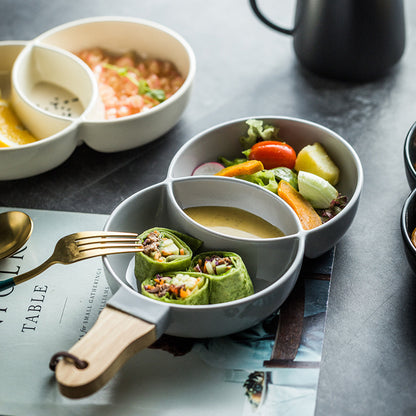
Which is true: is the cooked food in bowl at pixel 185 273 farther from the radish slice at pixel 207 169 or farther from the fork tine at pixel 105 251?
the radish slice at pixel 207 169

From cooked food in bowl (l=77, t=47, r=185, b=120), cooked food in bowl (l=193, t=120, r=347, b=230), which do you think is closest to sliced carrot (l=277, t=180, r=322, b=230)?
cooked food in bowl (l=193, t=120, r=347, b=230)

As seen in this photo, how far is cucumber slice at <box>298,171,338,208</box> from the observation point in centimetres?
133

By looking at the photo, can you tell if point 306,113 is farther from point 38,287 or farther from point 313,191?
point 38,287

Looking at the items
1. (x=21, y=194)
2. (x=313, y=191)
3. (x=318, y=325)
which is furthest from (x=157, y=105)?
(x=318, y=325)

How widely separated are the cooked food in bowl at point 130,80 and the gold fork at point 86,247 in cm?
51

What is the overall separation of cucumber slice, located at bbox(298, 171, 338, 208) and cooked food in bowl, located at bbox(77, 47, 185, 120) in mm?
532

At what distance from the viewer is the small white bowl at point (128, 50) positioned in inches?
60.2

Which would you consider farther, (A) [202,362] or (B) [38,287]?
(B) [38,287]

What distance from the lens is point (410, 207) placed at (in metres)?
1.20

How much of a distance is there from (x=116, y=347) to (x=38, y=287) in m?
0.40

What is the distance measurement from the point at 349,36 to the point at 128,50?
69 cm

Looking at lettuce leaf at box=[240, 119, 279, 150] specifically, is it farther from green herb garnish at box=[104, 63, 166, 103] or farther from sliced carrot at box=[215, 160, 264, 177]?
A: green herb garnish at box=[104, 63, 166, 103]

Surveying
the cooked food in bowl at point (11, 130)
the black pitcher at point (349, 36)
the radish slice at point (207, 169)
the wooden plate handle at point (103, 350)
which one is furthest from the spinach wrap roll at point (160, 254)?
the black pitcher at point (349, 36)

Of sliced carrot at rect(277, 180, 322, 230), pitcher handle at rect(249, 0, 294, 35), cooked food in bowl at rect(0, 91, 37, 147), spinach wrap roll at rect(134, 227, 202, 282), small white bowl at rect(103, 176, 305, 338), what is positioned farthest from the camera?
pitcher handle at rect(249, 0, 294, 35)
